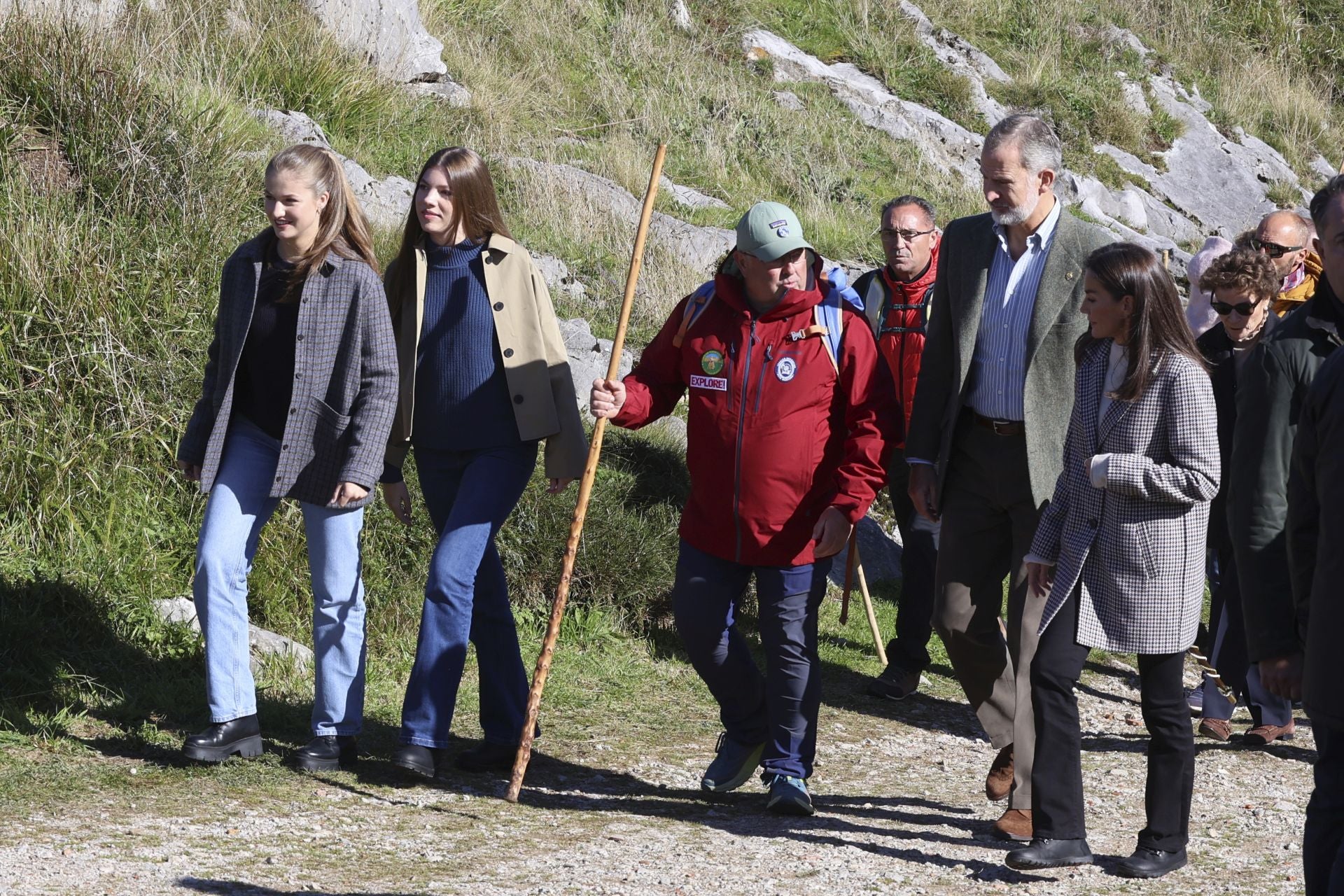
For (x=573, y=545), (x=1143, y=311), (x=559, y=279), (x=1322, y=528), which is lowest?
(x=573, y=545)

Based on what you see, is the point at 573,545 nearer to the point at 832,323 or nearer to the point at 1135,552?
the point at 832,323

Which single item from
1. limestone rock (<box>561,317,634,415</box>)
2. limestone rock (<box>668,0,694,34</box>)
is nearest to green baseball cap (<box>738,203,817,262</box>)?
limestone rock (<box>561,317,634,415</box>)

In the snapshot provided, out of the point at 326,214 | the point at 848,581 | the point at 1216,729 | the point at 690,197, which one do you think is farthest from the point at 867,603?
the point at 690,197

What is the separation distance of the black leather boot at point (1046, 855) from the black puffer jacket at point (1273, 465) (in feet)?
4.23

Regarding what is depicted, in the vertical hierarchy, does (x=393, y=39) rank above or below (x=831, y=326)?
above

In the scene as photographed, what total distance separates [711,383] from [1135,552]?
56.6 inches

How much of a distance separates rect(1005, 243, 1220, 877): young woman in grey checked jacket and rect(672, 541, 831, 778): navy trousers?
834 millimetres

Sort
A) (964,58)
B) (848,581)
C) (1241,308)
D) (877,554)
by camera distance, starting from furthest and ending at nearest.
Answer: (964,58) < (877,554) < (848,581) < (1241,308)

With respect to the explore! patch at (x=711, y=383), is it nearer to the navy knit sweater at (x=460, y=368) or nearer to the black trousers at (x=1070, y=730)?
the navy knit sweater at (x=460, y=368)

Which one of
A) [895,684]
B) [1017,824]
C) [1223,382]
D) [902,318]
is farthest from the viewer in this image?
[902,318]

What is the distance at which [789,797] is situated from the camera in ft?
16.1

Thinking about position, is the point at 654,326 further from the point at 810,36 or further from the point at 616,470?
the point at 810,36

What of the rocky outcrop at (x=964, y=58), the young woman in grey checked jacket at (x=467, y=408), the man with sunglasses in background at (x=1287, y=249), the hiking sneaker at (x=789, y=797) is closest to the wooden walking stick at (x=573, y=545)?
the young woman in grey checked jacket at (x=467, y=408)

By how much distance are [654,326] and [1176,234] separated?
7.65 m
